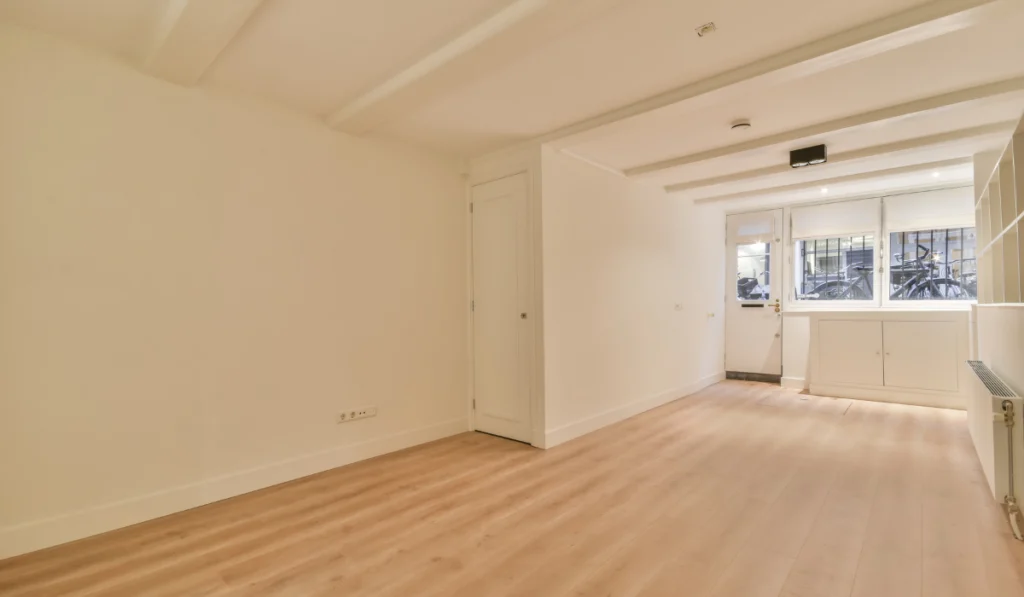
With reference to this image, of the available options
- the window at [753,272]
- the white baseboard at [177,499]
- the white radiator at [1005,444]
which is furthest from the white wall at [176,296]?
the window at [753,272]

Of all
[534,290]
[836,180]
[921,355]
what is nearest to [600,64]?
[534,290]

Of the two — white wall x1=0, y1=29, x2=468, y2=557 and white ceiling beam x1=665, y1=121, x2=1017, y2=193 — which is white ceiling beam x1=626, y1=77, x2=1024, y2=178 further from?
white wall x1=0, y1=29, x2=468, y2=557

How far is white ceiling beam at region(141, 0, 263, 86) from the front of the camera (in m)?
2.07

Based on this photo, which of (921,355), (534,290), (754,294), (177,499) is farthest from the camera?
(754,294)

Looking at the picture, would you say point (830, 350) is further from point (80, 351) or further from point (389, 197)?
point (80, 351)

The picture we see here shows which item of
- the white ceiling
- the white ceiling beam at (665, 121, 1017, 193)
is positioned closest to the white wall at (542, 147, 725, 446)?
the white ceiling

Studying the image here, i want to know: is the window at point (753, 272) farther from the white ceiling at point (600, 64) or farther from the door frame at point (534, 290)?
the door frame at point (534, 290)

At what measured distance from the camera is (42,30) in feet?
7.73

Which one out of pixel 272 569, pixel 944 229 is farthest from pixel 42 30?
pixel 944 229

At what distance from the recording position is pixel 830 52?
243cm

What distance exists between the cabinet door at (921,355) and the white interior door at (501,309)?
450 cm

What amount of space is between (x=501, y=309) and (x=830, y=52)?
2.82 meters

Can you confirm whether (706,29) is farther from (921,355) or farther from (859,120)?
(921,355)

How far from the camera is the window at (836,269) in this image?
6.10 metres
